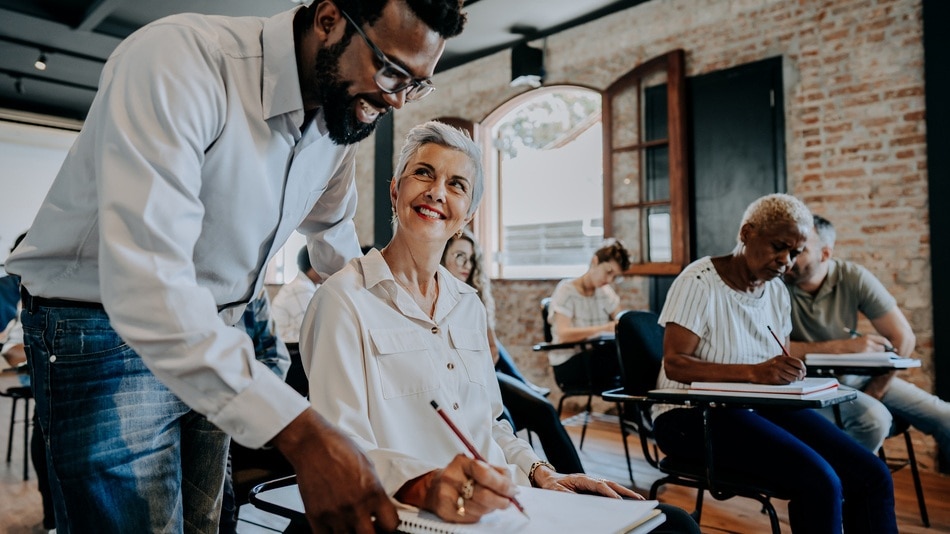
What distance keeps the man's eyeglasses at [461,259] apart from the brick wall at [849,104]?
211cm

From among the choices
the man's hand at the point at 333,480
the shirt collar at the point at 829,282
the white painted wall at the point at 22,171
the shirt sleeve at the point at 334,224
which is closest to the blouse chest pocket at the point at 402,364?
the shirt sleeve at the point at 334,224

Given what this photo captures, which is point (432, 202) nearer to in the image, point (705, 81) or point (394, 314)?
point (394, 314)

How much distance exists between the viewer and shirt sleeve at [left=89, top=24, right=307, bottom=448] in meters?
0.77

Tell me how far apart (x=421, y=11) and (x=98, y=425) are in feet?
2.66

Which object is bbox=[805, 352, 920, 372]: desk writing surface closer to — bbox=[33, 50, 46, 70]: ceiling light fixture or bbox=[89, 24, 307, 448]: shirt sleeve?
bbox=[89, 24, 307, 448]: shirt sleeve

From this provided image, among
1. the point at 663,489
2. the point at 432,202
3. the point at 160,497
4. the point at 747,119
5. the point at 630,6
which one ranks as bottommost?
the point at 663,489

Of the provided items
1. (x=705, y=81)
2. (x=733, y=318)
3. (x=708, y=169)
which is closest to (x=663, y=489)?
(x=733, y=318)

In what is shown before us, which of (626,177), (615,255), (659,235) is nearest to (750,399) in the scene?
(615,255)

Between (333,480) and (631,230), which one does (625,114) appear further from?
(333,480)

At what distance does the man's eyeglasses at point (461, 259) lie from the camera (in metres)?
3.96

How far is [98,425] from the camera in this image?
3.32 ft

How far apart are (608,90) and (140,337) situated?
5.45 metres

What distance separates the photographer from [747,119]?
16.3 ft

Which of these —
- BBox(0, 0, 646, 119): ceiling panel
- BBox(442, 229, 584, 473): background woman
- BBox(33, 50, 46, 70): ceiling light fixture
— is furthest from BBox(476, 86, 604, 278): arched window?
BBox(33, 50, 46, 70): ceiling light fixture
